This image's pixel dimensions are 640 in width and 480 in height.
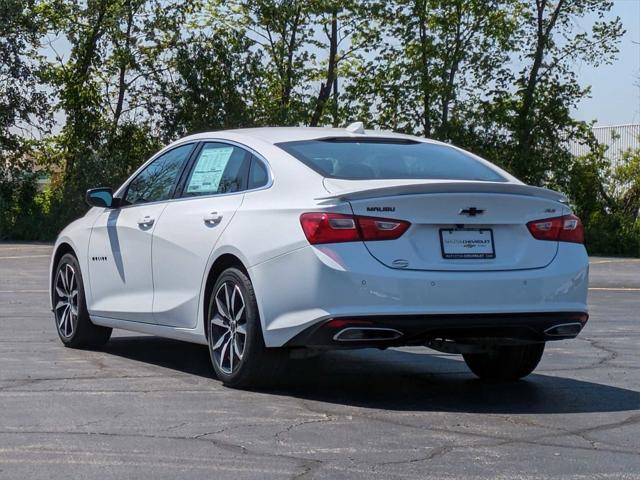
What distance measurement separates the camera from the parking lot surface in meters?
5.75

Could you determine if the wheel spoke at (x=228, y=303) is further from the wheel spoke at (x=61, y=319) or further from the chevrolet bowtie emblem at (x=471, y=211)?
the wheel spoke at (x=61, y=319)

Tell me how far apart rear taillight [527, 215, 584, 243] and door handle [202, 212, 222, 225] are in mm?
1925

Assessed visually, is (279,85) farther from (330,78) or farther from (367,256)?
(367,256)

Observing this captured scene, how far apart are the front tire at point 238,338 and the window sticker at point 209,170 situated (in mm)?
834

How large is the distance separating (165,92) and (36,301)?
80.1ft

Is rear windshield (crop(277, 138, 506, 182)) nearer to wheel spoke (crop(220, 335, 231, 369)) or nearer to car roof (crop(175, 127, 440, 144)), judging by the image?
car roof (crop(175, 127, 440, 144))

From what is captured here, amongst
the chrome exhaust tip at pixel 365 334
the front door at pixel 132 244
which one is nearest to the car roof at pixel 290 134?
the front door at pixel 132 244

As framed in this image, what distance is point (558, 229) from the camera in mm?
7801

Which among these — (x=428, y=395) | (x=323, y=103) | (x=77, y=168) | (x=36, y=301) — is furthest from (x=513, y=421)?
(x=323, y=103)

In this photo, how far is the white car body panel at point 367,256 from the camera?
7.25 m

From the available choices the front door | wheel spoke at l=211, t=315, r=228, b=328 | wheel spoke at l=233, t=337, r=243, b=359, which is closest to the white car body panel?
wheel spoke at l=211, t=315, r=228, b=328

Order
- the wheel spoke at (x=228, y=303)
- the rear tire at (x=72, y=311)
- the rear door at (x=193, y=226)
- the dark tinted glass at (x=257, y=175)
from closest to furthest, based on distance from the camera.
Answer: the wheel spoke at (x=228, y=303)
the dark tinted glass at (x=257, y=175)
the rear door at (x=193, y=226)
the rear tire at (x=72, y=311)

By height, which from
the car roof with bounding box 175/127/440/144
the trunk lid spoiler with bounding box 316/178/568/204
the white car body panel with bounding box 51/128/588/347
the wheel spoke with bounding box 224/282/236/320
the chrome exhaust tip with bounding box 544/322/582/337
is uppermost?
the car roof with bounding box 175/127/440/144

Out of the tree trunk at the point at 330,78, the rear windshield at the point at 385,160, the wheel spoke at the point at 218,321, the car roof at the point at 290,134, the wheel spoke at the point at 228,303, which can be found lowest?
the wheel spoke at the point at 218,321
